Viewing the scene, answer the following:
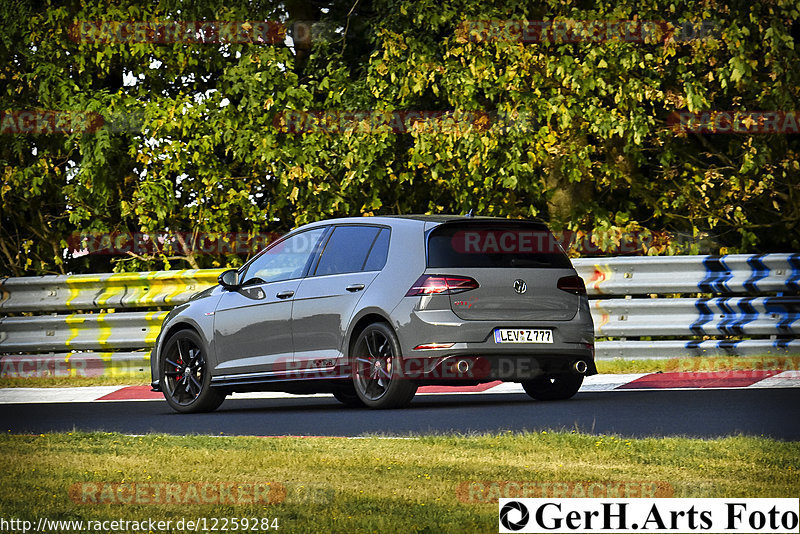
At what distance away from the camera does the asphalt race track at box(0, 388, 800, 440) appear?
9766 mm

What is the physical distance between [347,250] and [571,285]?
1.79 metres

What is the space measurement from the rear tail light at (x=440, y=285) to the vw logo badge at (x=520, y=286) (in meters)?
0.32

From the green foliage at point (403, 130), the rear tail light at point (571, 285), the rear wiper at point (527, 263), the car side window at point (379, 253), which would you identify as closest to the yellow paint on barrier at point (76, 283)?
the green foliage at point (403, 130)

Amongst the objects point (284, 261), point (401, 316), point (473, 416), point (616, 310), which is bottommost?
point (473, 416)

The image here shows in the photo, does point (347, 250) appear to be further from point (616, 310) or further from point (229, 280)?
point (616, 310)

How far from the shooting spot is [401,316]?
10984 millimetres

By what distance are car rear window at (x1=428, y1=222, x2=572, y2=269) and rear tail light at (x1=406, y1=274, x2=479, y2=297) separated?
110 millimetres

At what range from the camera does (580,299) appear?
1155 cm

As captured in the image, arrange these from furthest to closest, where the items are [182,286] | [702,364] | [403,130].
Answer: [403,130], [182,286], [702,364]

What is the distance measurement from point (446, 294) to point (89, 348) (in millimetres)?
6216

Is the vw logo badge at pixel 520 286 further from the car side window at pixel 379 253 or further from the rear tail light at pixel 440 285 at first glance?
the car side window at pixel 379 253

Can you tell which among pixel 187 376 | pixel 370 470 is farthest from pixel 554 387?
pixel 370 470

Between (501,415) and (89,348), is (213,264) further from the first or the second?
(501,415)

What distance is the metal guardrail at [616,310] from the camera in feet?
46.7
